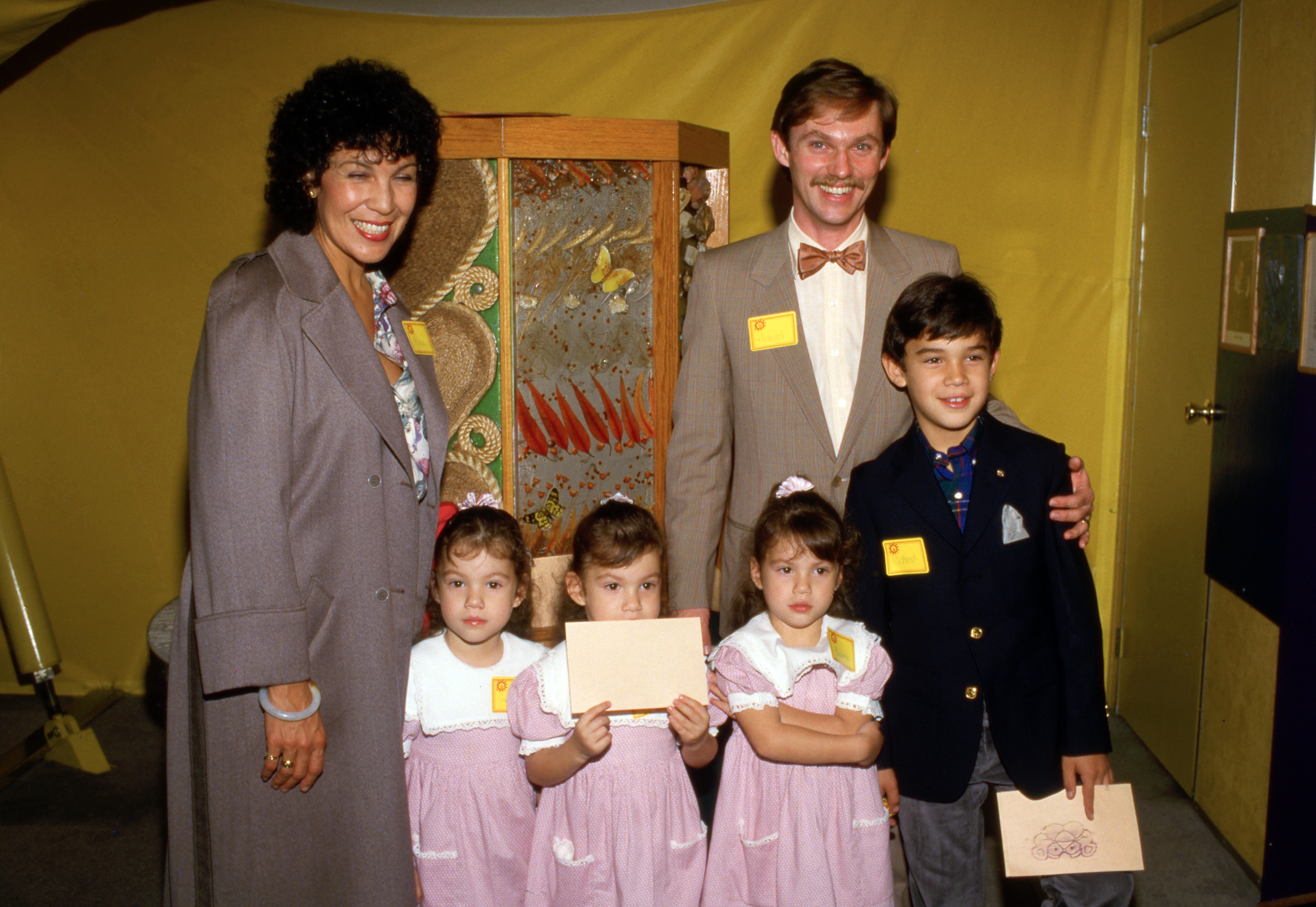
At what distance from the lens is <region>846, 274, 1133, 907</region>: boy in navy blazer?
2.08m

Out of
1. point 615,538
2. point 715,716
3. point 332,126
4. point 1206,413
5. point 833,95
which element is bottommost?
point 715,716

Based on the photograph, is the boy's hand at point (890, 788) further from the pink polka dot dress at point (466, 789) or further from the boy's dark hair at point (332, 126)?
the boy's dark hair at point (332, 126)

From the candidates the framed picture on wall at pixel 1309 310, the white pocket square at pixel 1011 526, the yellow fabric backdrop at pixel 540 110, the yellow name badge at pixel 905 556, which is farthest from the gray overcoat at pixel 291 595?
the yellow fabric backdrop at pixel 540 110

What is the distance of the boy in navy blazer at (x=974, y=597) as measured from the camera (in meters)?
2.08

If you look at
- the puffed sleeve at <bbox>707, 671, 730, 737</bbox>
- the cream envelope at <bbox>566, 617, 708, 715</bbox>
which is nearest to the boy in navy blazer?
the puffed sleeve at <bbox>707, 671, 730, 737</bbox>

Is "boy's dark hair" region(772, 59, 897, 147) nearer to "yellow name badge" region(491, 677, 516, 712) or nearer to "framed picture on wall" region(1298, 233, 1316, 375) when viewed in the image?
"framed picture on wall" region(1298, 233, 1316, 375)

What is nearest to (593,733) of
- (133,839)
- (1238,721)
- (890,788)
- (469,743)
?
(469,743)

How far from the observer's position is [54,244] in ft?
13.7

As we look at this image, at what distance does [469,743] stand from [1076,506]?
4.33ft

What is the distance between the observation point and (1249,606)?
301 cm

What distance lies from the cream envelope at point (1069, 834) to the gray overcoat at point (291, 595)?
47.5 inches

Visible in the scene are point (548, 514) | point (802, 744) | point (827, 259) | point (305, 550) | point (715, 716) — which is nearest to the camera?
point (305, 550)

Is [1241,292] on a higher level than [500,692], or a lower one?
higher

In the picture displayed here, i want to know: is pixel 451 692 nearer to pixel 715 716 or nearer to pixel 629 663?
pixel 629 663
